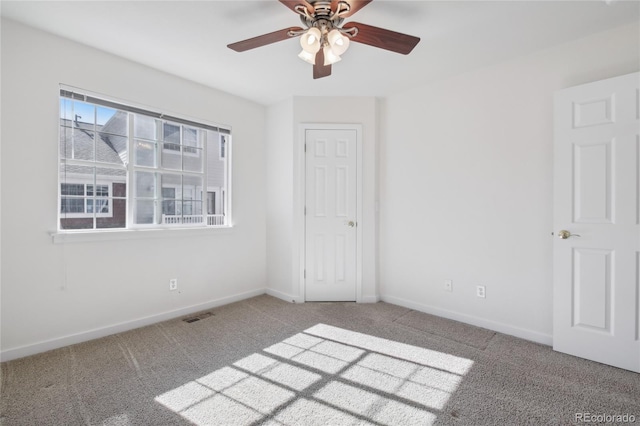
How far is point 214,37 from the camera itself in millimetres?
2414

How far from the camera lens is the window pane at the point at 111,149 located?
2.76m

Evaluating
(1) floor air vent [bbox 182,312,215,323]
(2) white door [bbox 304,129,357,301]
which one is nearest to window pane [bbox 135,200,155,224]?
(1) floor air vent [bbox 182,312,215,323]

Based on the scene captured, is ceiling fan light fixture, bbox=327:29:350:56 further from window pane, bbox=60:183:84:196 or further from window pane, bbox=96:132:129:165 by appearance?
window pane, bbox=60:183:84:196

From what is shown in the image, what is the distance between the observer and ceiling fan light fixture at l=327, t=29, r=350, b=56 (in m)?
1.84

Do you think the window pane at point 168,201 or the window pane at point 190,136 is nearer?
the window pane at point 168,201

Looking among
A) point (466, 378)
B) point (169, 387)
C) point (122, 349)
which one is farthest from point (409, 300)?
point (122, 349)

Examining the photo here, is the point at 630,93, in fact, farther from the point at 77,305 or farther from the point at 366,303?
the point at 77,305

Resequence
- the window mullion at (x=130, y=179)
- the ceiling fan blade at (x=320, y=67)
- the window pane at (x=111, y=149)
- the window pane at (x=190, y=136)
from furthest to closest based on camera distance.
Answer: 1. the window pane at (x=190, y=136)
2. the window mullion at (x=130, y=179)
3. the window pane at (x=111, y=149)
4. the ceiling fan blade at (x=320, y=67)

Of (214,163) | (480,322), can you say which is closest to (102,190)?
(214,163)

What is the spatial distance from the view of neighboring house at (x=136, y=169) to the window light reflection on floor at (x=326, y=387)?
5.70 ft

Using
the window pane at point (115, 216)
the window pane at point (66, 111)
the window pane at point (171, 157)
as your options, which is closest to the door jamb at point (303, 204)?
the window pane at point (171, 157)

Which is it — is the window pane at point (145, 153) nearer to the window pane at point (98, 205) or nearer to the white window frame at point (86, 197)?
the white window frame at point (86, 197)

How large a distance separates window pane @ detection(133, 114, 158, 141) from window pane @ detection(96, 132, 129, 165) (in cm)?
14
